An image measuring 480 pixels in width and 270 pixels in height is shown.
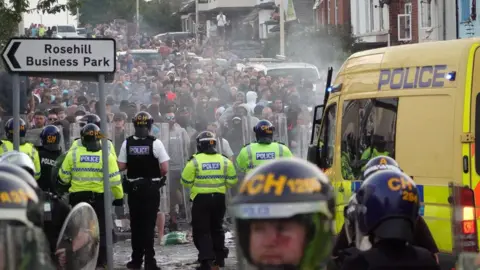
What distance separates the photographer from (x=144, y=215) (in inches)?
593

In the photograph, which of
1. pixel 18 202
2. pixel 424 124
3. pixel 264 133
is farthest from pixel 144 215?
pixel 18 202

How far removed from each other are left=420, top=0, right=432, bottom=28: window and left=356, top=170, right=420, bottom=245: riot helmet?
2700 cm

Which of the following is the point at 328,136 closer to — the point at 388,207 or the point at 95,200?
the point at 95,200

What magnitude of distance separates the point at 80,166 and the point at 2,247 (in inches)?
371

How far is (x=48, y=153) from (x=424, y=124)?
19.6 feet

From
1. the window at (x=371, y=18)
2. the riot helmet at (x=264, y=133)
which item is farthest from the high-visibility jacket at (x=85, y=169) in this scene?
the window at (x=371, y=18)

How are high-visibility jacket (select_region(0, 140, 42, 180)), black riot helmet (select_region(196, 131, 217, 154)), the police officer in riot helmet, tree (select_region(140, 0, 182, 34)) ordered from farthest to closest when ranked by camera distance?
1. tree (select_region(140, 0, 182, 34))
2. black riot helmet (select_region(196, 131, 217, 154))
3. high-visibility jacket (select_region(0, 140, 42, 180))
4. the police officer in riot helmet

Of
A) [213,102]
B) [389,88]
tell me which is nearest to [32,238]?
[389,88]

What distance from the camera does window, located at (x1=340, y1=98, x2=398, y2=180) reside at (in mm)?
10852

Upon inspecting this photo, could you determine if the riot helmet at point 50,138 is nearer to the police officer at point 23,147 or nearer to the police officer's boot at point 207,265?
the police officer at point 23,147

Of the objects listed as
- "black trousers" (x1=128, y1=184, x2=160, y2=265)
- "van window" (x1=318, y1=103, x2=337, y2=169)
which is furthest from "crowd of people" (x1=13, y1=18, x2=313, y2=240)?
"van window" (x1=318, y1=103, x2=337, y2=169)

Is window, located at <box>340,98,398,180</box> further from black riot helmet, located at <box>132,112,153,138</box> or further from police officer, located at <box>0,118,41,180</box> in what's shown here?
police officer, located at <box>0,118,41,180</box>

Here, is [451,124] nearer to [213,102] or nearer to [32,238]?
[32,238]

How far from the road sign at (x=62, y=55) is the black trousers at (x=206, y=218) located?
2996mm
